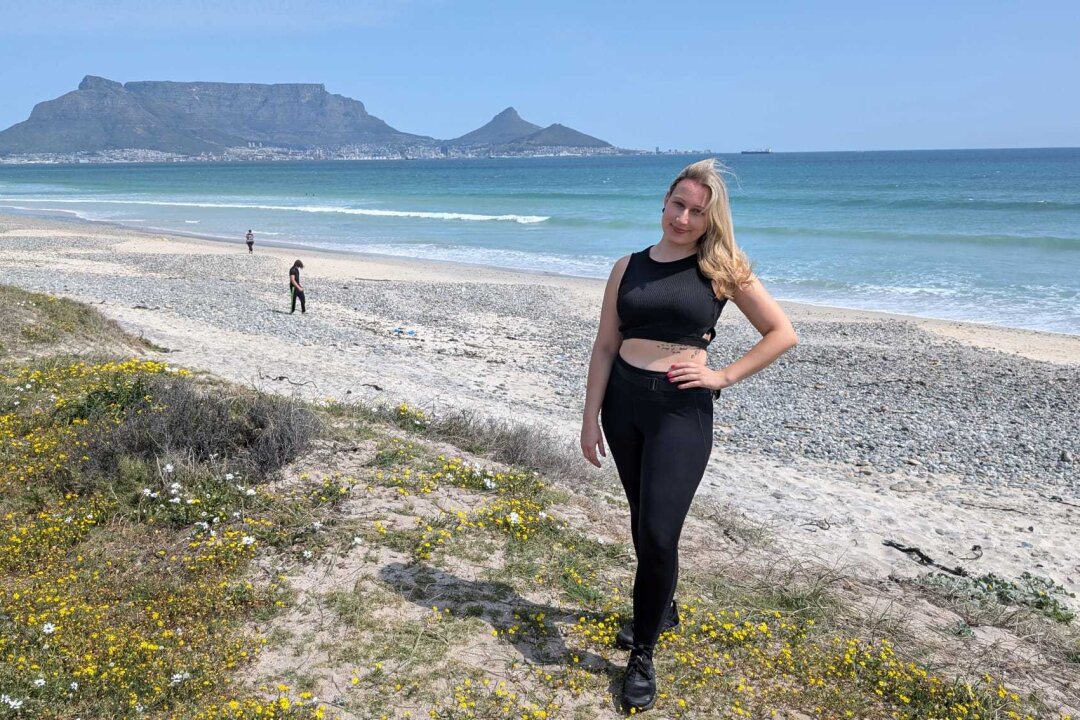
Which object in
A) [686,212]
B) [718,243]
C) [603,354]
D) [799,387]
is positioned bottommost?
[799,387]

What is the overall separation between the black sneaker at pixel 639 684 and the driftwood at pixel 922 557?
340cm

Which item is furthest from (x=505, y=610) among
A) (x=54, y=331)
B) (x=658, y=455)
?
(x=54, y=331)

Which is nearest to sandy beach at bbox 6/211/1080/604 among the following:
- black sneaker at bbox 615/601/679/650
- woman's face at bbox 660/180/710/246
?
black sneaker at bbox 615/601/679/650

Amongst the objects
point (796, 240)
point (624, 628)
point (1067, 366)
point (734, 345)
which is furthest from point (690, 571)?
point (796, 240)

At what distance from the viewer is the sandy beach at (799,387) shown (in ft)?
22.9

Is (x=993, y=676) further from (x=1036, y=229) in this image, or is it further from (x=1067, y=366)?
(x=1036, y=229)

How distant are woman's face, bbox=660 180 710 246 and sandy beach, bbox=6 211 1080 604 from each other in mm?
3396

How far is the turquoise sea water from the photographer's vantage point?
23.4m

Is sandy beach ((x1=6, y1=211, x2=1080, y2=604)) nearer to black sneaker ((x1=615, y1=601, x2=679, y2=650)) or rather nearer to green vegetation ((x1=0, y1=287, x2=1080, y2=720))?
green vegetation ((x1=0, y1=287, x2=1080, y2=720))

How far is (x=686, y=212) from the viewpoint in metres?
3.03

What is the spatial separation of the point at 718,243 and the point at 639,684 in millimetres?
1800

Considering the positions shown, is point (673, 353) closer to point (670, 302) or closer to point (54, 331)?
point (670, 302)

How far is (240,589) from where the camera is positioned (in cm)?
379

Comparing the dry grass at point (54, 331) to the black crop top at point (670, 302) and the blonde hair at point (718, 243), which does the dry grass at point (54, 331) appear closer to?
the black crop top at point (670, 302)
